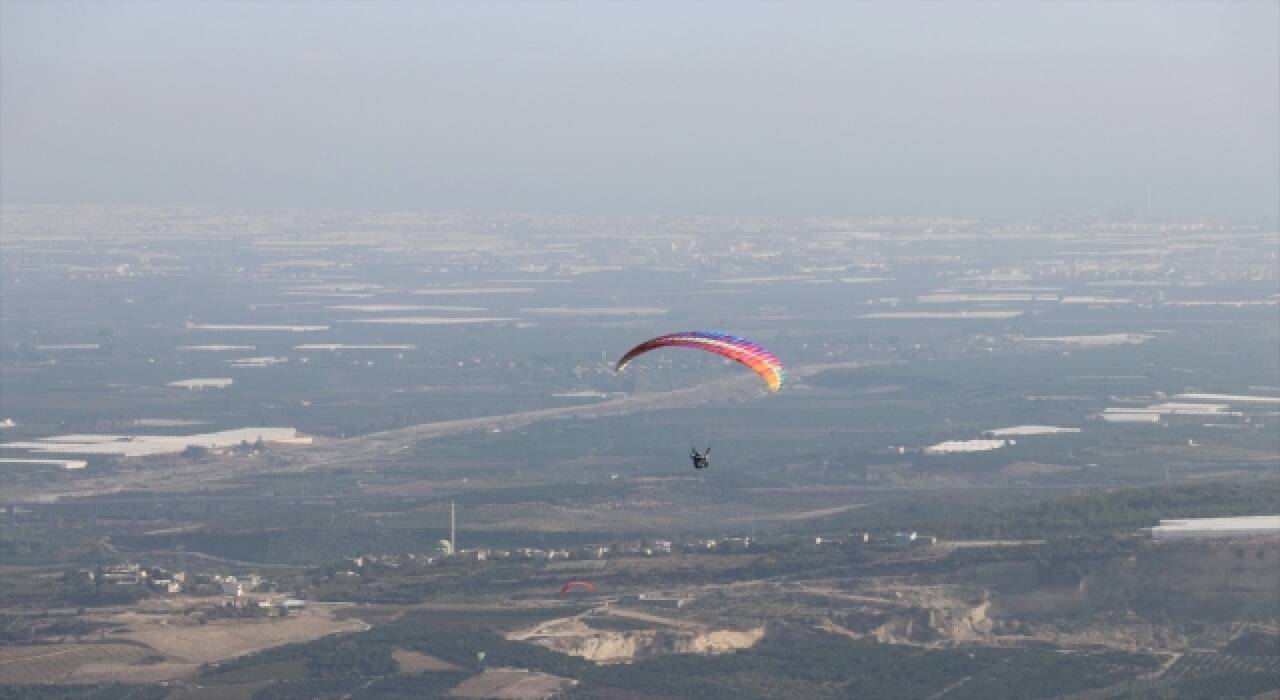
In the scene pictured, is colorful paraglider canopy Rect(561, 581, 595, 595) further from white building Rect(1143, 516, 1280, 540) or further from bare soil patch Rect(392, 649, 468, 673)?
white building Rect(1143, 516, 1280, 540)

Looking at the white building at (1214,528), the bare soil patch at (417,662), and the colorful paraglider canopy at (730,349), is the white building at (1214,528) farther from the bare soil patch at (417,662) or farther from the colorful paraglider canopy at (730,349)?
the colorful paraglider canopy at (730,349)

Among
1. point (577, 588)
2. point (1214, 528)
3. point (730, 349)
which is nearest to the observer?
point (730, 349)

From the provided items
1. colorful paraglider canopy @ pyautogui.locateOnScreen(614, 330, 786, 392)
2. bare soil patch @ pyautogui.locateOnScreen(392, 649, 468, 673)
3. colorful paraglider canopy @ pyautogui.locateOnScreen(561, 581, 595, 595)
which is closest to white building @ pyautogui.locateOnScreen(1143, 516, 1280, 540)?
colorful paraglider canopy @ pyautogui.locateOnScreen(561, 581, 595, 595)

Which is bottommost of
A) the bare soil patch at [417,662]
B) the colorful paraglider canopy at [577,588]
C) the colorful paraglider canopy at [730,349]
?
the bare soil patch at [417,662]

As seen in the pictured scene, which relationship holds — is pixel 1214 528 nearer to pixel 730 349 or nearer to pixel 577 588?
pixel 577 588

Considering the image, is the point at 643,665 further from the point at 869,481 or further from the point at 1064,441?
the point at 1064,441

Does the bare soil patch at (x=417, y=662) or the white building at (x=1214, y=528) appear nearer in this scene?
the bare soil patch at (x=417, y=662)

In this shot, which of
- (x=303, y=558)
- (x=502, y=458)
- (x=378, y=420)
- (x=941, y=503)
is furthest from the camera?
(x=378, y=420)

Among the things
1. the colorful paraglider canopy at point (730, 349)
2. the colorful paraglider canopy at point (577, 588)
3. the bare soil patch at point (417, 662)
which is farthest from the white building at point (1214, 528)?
the colorful paraglider canopy at point (730, 349)

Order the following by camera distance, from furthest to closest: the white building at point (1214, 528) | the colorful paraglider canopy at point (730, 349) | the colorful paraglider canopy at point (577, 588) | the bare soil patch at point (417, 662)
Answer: the white building at point (1214, 528) < the colorful paraglider canopy at point (577, 588) < the bare soil patch at point (417, 662) < the colorful paraglider canopy at point (730, 349)

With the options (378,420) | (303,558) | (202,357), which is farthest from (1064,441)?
(202,357)

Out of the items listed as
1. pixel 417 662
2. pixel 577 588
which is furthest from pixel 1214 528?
pixel 417 662
